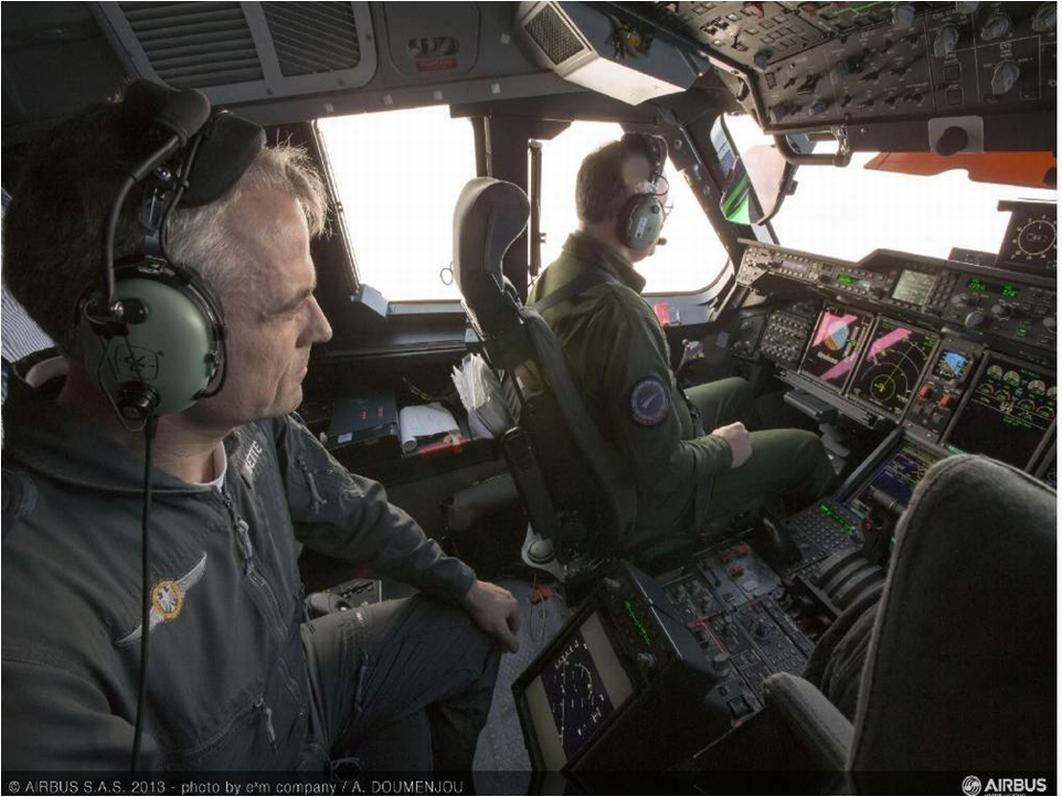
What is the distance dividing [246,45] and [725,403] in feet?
8.27

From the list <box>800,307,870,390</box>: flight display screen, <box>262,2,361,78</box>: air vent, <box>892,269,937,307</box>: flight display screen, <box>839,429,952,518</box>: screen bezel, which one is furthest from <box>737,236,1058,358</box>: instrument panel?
<box>262,2,361,78</box>: air vent

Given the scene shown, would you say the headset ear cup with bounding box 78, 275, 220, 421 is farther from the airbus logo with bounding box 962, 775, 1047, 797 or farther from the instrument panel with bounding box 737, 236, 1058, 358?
the instrument panel with bounding box 737, 236, 1058, 358

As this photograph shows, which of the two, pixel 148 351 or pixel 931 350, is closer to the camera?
pixel 148 351

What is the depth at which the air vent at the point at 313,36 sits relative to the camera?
1842 mm

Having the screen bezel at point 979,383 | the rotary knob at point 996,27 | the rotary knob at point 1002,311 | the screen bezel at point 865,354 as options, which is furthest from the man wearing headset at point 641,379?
the rotary knob at point 996,27

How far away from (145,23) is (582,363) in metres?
1.95

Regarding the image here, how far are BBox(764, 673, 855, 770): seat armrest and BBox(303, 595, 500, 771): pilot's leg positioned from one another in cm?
70

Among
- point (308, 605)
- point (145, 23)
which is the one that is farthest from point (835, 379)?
point (145, 23)

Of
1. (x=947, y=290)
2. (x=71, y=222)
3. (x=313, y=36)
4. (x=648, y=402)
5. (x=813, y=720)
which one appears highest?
(x=313, y=36)

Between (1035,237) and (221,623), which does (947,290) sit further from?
(221,623)

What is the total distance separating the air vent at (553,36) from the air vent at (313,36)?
0.69m

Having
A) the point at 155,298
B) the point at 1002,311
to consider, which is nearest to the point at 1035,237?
the point at 1002,311

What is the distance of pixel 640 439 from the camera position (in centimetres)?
156

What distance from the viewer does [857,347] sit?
218 centimetres
